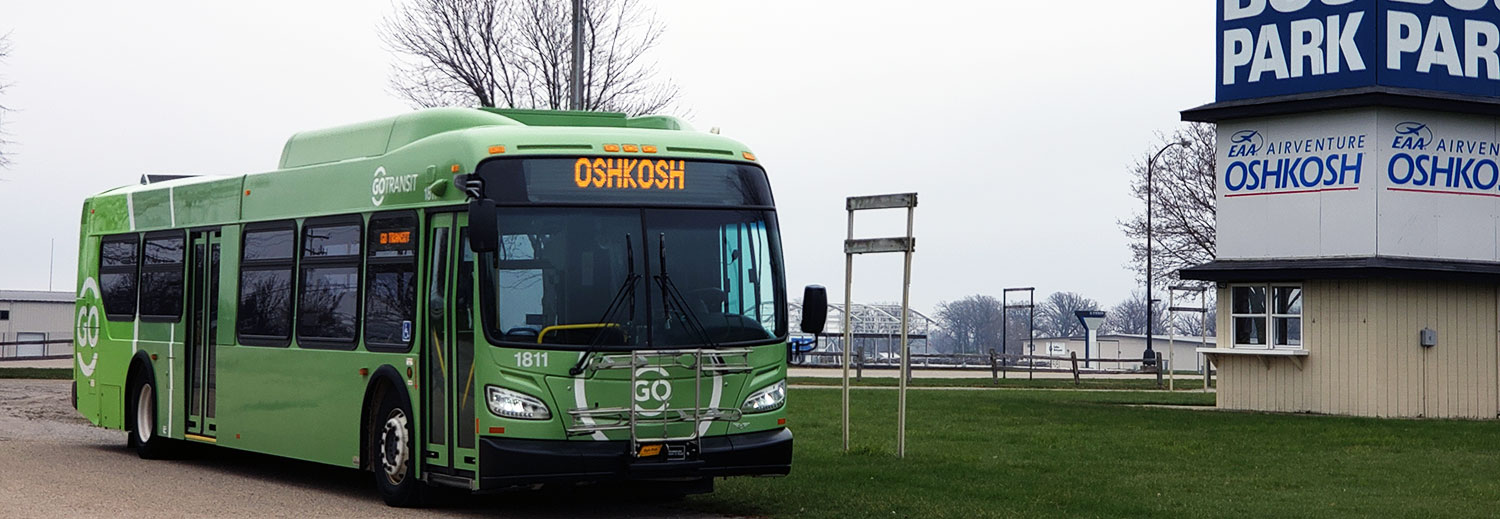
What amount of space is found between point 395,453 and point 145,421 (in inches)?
244

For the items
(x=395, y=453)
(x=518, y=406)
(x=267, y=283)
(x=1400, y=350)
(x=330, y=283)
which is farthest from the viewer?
(x=1400, y=350)

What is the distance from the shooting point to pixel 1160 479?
1577 centimetres

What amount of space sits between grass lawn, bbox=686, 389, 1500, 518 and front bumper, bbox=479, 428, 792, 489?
64cm

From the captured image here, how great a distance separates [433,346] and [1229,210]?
63.2 feet

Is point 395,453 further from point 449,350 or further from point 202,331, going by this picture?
point 202,331

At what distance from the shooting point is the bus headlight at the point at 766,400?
40.5ft

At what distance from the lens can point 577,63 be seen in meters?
24.0

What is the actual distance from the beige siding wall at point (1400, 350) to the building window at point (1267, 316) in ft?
1.35

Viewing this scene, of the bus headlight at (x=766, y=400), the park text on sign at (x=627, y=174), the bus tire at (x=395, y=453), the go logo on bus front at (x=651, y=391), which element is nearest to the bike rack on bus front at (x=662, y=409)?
the go logo on bus front at (x=651, y=391)

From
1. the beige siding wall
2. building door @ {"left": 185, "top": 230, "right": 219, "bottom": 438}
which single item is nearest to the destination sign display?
building door @ {"left": 185, "top": 230, "right": 219, "bottom": 438}

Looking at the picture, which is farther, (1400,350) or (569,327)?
(1400,350)

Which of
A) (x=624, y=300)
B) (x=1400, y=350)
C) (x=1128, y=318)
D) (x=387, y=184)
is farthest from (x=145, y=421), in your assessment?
(x=1128, y=318)

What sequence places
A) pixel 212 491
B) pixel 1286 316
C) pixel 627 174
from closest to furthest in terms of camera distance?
pixel 627 174, pixel 212 491, pixel 1286 316

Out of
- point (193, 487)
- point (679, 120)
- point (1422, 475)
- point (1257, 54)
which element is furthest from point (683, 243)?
point (1257, 54)
